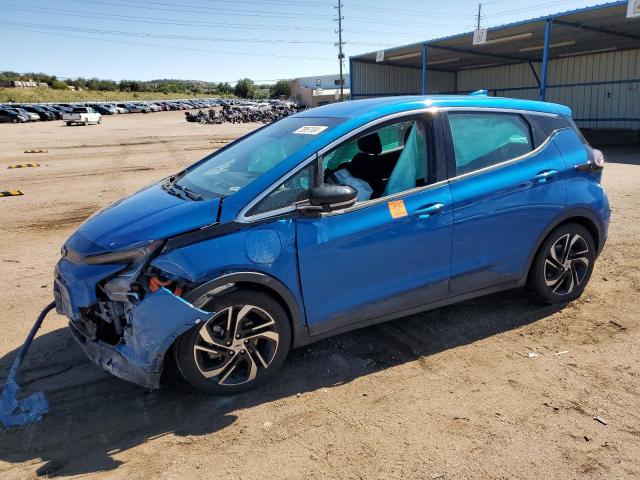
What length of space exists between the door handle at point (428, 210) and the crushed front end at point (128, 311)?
162 cm

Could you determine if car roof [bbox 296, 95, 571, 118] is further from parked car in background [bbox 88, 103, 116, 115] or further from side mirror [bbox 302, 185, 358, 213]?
parked car in background [bbox 88, 103, 116, 115]

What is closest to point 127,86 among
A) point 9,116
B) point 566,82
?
point 9,116

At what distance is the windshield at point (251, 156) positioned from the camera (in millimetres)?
3455

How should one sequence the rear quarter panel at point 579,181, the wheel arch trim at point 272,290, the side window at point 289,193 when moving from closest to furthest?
1. the wheel arch trim at point 272,290
2. the side window at point 289,193
3. the rear quarter panel at point 579,181

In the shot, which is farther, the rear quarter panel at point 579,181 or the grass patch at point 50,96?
the grass patch at point 50,96

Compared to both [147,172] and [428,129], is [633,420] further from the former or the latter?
[147,172]

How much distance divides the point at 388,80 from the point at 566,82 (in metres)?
10.3

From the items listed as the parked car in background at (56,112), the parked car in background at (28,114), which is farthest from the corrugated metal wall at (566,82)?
the parked car in background at (56,112)

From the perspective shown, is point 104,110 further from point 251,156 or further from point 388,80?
point 251,156

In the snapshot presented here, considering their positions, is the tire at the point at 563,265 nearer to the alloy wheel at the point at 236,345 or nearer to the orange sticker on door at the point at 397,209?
the orange sticker on door at the point at 397,209

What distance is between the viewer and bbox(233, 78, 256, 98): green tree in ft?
459

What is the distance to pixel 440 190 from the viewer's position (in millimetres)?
3631

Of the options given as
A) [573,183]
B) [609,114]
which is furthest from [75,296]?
[609,114]

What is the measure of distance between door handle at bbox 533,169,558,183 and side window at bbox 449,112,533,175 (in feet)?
0.72
